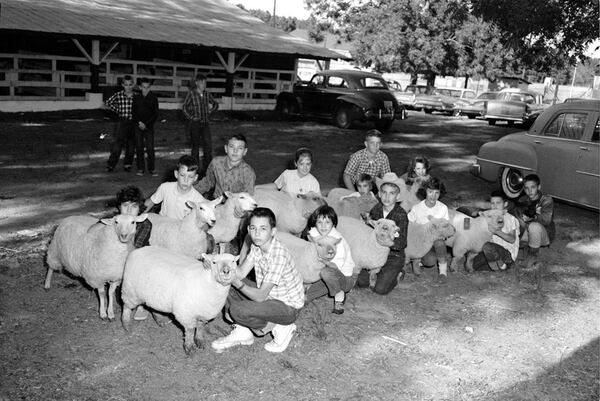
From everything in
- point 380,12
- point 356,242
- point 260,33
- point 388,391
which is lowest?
point 388,391

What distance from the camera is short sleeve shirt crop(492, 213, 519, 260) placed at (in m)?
6.37

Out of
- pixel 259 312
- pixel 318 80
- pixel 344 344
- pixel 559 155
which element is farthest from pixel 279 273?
pixel 318 80

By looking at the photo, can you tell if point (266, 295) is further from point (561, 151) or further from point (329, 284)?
point (561, 151)

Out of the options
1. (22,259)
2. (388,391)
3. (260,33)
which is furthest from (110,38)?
(388,391)

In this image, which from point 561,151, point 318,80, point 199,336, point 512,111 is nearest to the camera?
point 199,336

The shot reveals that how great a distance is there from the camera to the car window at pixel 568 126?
8.93 metres

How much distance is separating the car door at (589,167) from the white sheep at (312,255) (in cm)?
535

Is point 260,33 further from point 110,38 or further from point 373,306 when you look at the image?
point 373,306

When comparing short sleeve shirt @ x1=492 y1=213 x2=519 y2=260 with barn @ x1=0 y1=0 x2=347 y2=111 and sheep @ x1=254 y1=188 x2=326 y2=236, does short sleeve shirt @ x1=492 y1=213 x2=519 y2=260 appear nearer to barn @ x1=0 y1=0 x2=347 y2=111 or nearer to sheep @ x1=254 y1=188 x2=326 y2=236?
sheep @ x1=254 y1=188 x2=326 y2=236

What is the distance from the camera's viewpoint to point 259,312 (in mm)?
4219

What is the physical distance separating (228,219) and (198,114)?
479 centimetres

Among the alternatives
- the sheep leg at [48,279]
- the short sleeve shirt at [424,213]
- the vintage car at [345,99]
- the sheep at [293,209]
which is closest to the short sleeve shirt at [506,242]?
the short sleeve shirt at [424,213]

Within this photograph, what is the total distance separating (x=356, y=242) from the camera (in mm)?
5445

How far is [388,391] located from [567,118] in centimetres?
683
